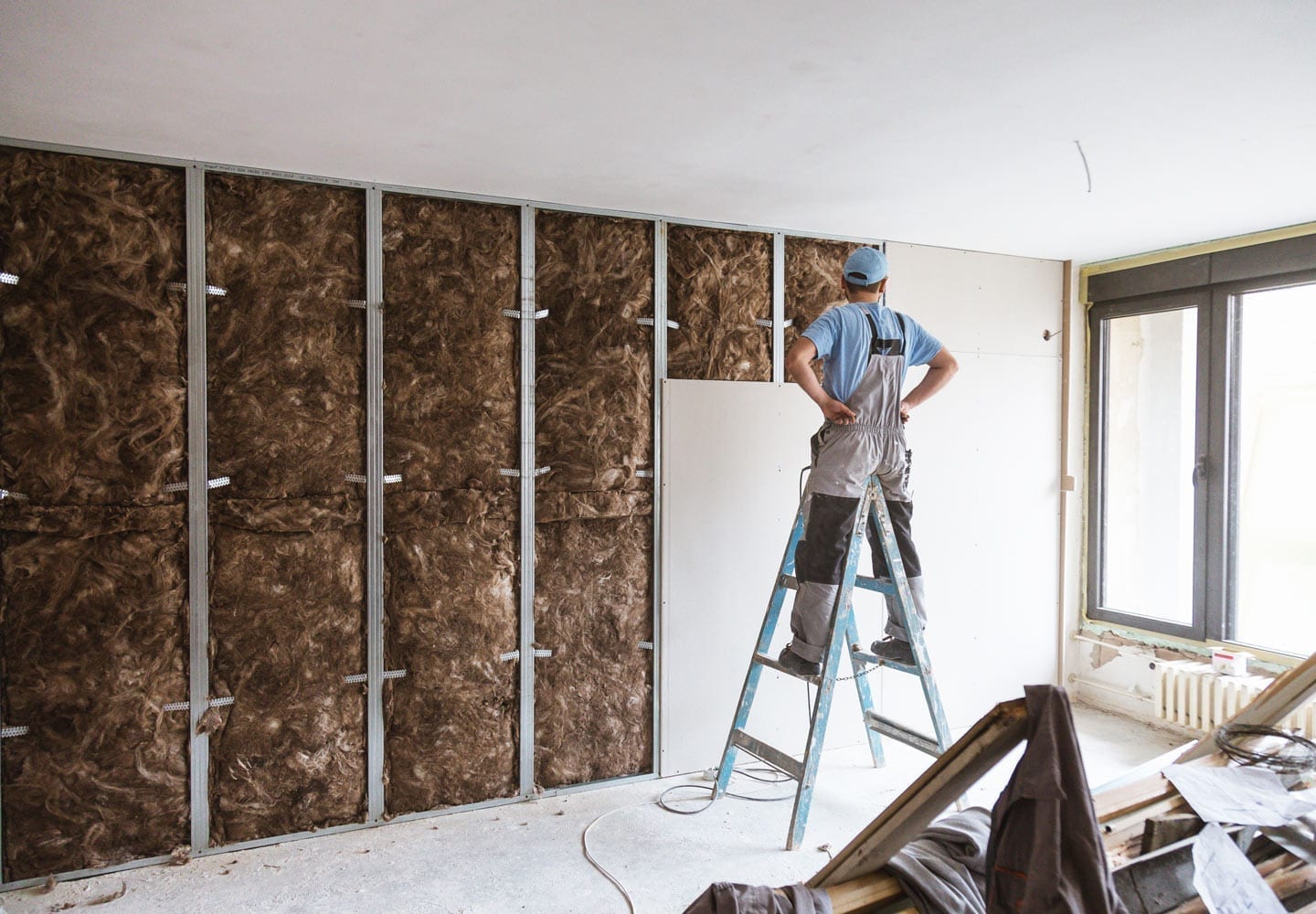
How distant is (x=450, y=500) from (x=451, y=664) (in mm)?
632

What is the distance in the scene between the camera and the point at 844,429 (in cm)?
306

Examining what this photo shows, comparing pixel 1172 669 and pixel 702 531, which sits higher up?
pixel 702 531

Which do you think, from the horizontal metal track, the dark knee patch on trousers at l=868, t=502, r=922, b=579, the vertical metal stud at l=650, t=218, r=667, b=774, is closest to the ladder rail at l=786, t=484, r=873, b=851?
the dark knee patch on trousers at l=868, t=502, r=922, b=579

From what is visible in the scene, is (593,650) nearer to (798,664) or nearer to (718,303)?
(798,664)

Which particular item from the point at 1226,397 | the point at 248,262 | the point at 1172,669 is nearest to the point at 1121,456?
the point at 1226,397

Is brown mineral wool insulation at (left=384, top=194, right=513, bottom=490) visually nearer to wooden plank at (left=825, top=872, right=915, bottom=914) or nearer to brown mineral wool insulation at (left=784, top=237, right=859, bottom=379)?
brown mineral wool insulation at (left=784, top=237, right=859, bottom=379)

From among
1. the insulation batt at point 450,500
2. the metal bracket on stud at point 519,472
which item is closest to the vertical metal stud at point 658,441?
the metal bracket on stud at point 519,472

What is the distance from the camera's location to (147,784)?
2824mm

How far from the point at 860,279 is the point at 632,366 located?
0.98 m

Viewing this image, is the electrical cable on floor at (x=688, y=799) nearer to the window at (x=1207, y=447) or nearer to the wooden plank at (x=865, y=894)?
the wooden plank at (x=865, y=894)

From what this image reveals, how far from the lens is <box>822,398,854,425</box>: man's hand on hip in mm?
3006

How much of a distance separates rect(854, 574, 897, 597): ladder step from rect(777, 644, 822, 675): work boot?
36cm

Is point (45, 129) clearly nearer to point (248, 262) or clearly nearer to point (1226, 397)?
point (248, 262)

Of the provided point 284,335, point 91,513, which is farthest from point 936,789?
point 91,513
